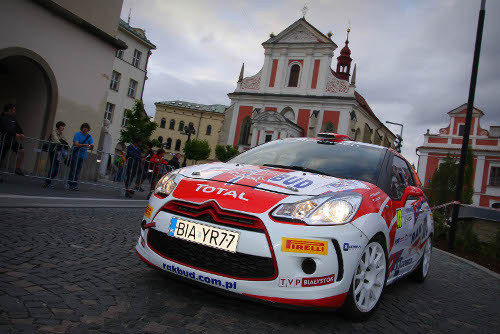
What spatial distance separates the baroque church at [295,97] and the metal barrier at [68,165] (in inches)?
1226

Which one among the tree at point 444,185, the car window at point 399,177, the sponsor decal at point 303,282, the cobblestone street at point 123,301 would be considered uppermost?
the tree at point 444,185

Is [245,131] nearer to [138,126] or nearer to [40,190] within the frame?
[138,126]

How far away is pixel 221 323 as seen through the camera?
101 inches

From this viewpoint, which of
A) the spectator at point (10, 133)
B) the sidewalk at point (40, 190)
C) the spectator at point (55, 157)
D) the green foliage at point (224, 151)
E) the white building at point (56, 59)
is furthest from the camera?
the green foliage at point (224, 151)

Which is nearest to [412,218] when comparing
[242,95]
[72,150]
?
[72,150]

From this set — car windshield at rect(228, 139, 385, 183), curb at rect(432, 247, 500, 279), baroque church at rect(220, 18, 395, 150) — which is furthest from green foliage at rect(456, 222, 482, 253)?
baroque church at rect(220, 18, 395, 150)

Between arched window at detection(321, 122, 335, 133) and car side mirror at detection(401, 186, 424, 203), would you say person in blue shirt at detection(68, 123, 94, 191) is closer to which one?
car side mirror at detection(401, 186, 424, 203)

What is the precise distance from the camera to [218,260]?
105 inches

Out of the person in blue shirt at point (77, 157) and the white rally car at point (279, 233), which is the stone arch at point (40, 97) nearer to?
the person in blue shirt at point (77, 157)

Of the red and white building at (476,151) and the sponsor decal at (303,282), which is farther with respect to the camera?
the red and white building at (476,151)

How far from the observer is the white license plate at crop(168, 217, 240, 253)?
2617mm

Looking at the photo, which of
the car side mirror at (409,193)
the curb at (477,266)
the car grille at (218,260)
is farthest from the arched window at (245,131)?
the car grille at (218,260)

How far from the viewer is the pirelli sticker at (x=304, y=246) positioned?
102 inches

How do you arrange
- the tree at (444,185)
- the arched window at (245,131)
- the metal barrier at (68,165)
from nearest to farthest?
the metal barrier at (68,165) → the tree at (444,185) → the arched window at (245,131)
